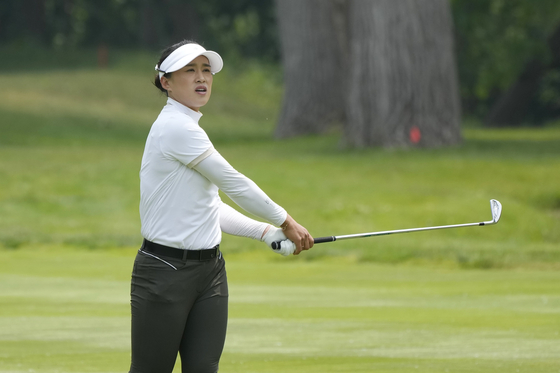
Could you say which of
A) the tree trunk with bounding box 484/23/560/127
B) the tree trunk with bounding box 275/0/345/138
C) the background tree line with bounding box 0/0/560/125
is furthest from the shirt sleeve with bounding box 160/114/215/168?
the tree trunk with bounding box 484/23/560/127

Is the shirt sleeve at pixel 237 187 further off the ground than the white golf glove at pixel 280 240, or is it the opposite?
the shirt sleeve at pixel 237 187

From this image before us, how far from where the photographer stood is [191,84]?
4.59 meters

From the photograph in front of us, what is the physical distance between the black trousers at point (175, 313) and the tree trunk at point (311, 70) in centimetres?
2500

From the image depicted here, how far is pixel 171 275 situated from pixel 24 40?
157 ft

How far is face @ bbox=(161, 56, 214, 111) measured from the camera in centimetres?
458

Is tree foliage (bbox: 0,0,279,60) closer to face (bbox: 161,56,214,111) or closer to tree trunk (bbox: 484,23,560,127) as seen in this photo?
tree trunk (bbox: 484,23,560,127)

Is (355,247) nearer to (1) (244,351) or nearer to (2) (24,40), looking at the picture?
(1) (244,351)

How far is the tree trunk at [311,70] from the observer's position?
2917cm

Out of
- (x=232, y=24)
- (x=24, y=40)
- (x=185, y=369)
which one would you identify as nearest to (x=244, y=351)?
(x=185, y=369)

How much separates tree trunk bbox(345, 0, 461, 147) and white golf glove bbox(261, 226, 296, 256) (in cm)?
1831

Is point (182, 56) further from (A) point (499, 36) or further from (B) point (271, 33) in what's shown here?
(B) point (271, 33)

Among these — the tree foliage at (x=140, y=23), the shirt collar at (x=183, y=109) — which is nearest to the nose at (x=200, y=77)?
the shirt collar at (x=183, y=109)

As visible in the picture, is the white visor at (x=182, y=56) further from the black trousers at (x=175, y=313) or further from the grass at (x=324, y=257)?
the grass at (x=324, y=257)

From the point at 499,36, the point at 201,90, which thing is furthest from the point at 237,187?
the point at 499,36
